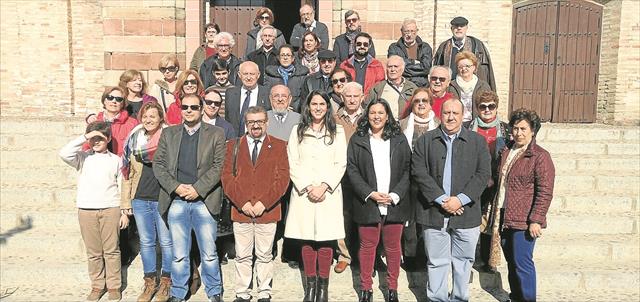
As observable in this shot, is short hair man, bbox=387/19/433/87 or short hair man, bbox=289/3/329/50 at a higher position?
short hair man, bbox=289/3/329/50

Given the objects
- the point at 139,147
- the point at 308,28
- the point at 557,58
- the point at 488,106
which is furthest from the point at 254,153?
the point at 557,58

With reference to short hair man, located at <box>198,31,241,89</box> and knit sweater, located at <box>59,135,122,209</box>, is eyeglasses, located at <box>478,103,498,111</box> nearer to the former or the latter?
short hair man, located at <box>198,31,241,89</box>

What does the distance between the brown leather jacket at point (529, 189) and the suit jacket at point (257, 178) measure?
208cm

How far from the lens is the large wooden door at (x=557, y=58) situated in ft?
41.9

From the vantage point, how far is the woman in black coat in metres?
4.95

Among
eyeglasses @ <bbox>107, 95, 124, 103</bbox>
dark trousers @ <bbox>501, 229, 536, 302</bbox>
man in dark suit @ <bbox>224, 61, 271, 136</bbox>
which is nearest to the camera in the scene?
dark trousers @ <bbox>501, 229, 536, 302</bbox>

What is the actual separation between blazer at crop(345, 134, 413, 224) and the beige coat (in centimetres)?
13

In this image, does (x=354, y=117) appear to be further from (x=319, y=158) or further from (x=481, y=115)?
(x=481, y=115)

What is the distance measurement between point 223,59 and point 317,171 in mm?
2473

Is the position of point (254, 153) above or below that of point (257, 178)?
above

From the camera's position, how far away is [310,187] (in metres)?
4.95

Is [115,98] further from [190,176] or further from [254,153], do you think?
[254,153]

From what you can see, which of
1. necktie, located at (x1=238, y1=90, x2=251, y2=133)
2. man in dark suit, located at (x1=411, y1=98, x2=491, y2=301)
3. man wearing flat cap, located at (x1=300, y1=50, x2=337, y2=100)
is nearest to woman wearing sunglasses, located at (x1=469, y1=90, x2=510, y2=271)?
man in dark suit, located at (x1=411, y1=98, x2=491, y2=301)

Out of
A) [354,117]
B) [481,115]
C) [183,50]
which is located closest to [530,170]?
[481,115]
